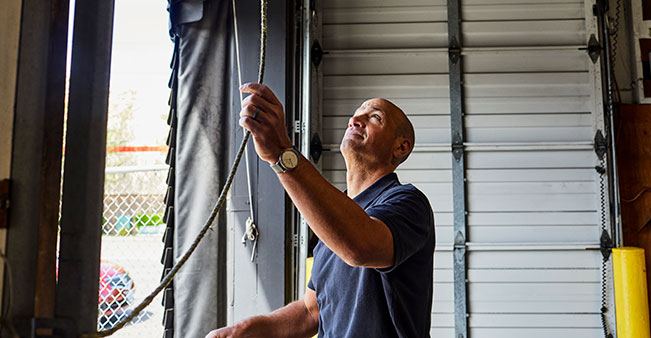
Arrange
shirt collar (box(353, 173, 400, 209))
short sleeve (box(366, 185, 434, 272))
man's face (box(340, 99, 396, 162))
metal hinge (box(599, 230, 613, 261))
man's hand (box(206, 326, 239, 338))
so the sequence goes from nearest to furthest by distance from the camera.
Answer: short sleeve (box(366, 185, 434, 272))
man's hand (box(206, 326, 239, 338))
shirt collar (box(353, 173, 400, 209))
man's face (box(340, 99, 396, 162))
metal hinge (box(599, 230, 613, 261))

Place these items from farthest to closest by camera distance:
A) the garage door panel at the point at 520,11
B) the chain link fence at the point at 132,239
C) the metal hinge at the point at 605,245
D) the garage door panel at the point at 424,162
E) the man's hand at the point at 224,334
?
the garage door panel at the point at 520,11 < the garage door panel at the point at 424,162 < the metal hinge at the point at 605,245 < the chain link fence at the point at 132,239 < the man's hand at the point at 224,334

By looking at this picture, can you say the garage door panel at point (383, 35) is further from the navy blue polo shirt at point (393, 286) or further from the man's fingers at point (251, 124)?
the man's fingers at point (251, 124)

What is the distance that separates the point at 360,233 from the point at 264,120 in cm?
40

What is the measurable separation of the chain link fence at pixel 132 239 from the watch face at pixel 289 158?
9.89ft

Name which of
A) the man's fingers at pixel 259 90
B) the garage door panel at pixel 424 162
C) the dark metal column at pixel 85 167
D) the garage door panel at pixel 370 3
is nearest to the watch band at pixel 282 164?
the man's fingers at pixel 259 90

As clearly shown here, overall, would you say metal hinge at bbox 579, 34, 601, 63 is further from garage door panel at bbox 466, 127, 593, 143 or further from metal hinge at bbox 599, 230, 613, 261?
metal hinge at bbox 599, 230, 613, 261

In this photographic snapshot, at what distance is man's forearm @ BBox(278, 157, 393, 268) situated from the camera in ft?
4.31

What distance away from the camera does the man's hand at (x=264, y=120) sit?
120cm

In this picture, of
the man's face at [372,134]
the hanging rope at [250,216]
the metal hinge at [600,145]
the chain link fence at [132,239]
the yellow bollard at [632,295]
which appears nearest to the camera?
the man's face at [372,134]

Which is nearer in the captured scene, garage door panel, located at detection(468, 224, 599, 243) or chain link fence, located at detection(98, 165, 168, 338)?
chain link fence, located at detection(98, 165, 168, 338)

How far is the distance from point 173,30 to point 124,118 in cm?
251

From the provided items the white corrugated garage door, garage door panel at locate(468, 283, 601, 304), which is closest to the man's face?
the white corrugated garage door

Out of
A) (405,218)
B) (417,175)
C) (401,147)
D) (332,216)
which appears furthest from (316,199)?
(417,175)

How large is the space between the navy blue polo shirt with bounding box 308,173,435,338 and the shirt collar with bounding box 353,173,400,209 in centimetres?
8
